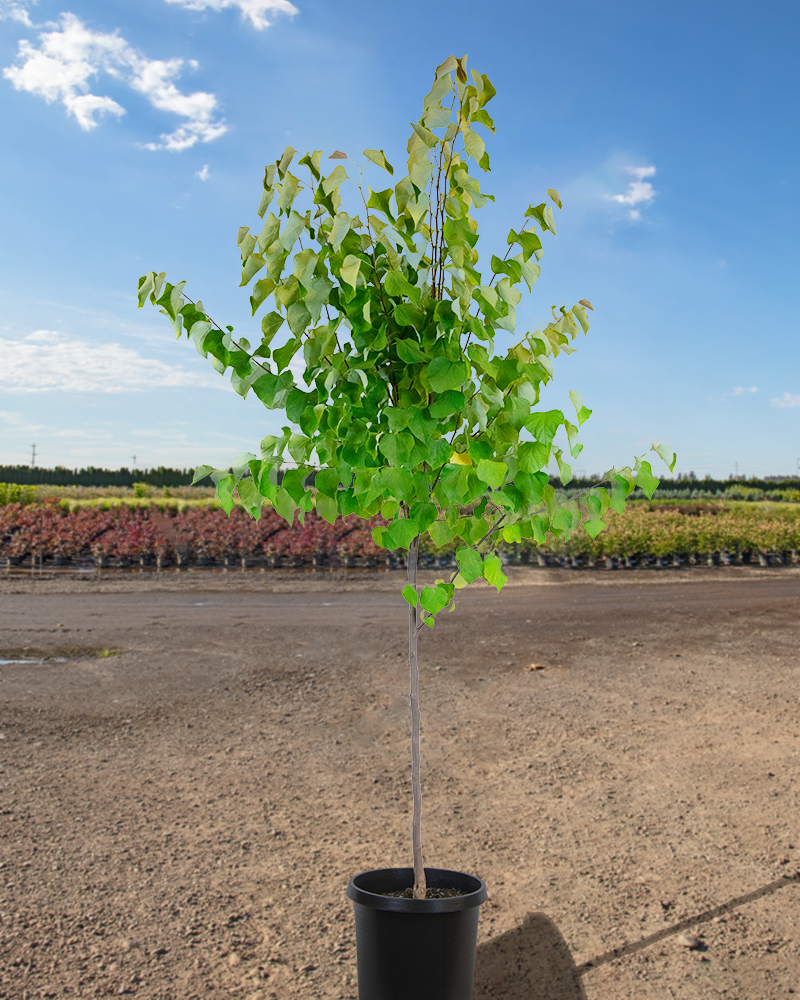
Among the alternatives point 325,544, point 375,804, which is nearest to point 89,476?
point 325,544

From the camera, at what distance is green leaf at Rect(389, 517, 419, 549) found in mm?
2168

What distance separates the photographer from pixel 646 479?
2.32 metres

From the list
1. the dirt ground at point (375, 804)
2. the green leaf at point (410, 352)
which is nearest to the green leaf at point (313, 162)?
the green leaf at point (410, 352)

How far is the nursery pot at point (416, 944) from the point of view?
2.34 meters

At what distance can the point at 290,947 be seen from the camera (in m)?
2.92

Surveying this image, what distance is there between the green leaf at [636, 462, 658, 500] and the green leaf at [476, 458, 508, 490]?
529 millimetres

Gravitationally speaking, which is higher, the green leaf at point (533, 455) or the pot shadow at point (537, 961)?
the green leaf at point (533, 455)

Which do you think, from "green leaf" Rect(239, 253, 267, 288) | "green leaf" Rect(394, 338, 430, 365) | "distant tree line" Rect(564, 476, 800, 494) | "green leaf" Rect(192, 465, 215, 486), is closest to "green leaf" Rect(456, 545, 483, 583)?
"green leaf" Rect(394, 338, 430, 365)

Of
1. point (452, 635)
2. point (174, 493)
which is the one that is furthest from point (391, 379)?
point (174, 493)

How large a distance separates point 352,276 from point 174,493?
30.7 meters

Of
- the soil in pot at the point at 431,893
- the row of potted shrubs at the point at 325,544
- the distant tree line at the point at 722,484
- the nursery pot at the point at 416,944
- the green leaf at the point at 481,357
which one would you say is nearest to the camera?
the green leaf at the point at 481,357

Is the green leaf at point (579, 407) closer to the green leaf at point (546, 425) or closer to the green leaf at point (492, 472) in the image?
the green leaf at point (546, 425)

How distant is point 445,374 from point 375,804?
3.10m

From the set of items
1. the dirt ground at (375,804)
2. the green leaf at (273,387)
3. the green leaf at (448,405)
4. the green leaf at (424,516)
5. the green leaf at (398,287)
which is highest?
the green leaf at (398,287)
